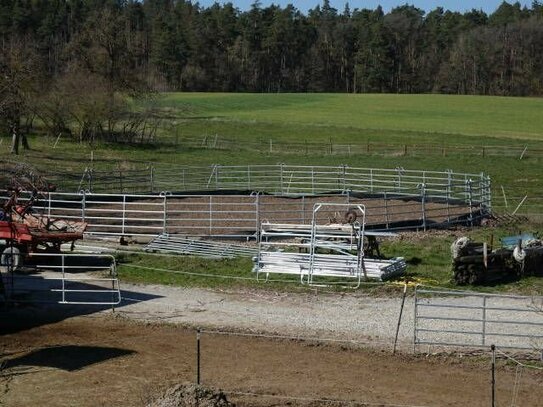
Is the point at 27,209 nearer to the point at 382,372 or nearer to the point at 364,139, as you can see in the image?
the point at 382,372

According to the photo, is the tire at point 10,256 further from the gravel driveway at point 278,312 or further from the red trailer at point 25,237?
the gravel driveway at point 278,312

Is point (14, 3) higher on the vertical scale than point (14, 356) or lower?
higher

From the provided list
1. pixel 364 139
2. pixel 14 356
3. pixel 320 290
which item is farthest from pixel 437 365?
pixel 364 139

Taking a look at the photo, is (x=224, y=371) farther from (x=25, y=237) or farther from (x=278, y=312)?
(x=25, y=237)

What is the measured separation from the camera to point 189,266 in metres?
20.7

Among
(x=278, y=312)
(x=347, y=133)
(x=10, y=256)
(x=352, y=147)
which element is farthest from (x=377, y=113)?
(x=278, y=312)

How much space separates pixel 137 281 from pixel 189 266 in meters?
1.63

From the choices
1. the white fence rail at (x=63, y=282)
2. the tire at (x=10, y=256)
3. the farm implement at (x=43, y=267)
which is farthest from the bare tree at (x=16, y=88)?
the tire at (x=10, y=256)

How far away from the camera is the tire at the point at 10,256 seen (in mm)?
19375

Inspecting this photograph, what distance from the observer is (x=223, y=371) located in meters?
13.2

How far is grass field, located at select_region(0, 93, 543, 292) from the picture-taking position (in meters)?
22.7

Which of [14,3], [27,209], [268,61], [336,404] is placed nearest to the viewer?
[336,404]

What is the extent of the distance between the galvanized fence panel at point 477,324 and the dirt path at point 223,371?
77cm

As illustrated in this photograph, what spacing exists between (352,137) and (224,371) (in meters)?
52.5
